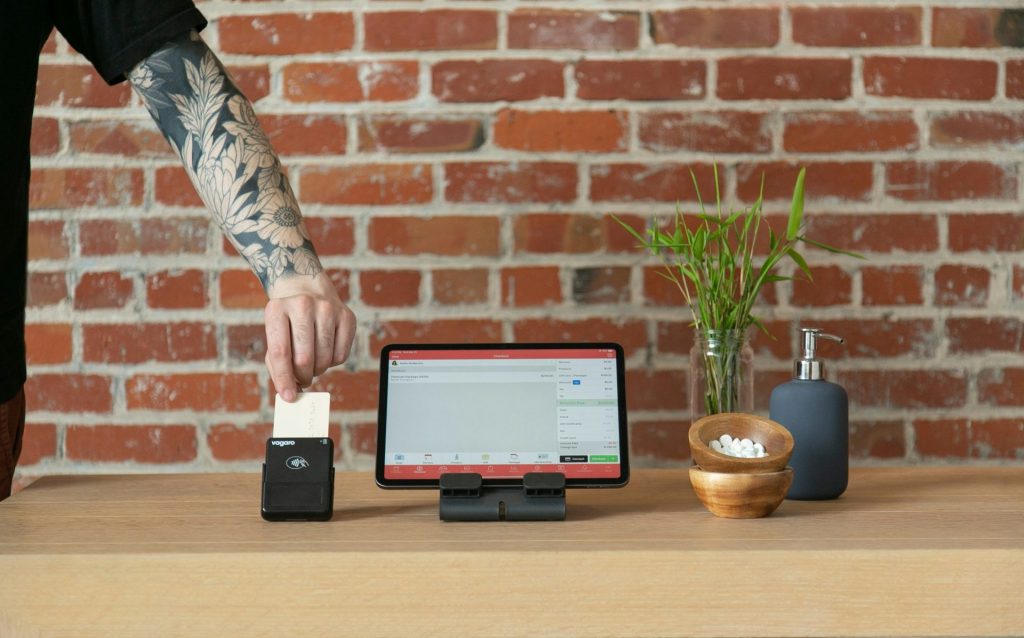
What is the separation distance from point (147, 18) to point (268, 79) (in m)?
0.38

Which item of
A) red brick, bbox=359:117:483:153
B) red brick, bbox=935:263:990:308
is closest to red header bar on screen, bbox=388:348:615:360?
red brick, bbox=359:117:483:153

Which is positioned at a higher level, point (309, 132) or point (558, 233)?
point (309, 132)

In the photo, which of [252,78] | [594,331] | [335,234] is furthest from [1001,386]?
[252,78]

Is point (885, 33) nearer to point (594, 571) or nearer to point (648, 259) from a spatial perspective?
point (648, 259)

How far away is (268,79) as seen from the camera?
61.1 inches

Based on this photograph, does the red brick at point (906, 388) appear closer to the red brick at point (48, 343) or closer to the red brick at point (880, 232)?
the red brick at point (880, 232)

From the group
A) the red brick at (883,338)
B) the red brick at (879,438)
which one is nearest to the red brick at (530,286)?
the red brick at (883,338)

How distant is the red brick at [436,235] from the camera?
5.10ft

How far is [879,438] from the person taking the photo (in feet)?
5.15

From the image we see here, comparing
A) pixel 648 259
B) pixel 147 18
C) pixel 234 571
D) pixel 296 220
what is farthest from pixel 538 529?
pixel 147 18

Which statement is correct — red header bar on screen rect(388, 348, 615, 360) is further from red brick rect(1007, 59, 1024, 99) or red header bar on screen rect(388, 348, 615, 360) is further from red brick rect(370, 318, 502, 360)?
red brick rect(1007, 59, 1024, 99)

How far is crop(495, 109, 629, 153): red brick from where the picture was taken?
1544mm

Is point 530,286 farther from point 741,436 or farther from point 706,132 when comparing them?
point 741,436

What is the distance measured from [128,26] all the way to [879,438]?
4.33ft
